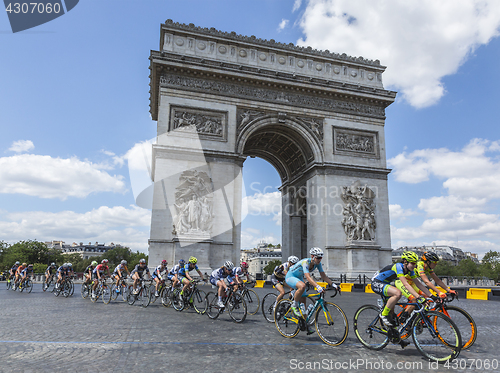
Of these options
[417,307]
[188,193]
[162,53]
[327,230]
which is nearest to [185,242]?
[188,193]

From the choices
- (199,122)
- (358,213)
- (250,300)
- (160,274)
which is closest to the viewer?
(250,300)

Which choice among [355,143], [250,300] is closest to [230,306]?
[250,300]

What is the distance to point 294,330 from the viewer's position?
6.88 metres

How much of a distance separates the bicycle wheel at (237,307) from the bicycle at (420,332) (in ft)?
10.3

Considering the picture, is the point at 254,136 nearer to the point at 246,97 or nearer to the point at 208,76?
the point at 246,97

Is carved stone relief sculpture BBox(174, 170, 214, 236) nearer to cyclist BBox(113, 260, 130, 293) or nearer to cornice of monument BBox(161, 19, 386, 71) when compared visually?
cyclist BBox(113, 260, 130, 293)

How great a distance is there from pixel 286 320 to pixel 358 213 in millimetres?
19061

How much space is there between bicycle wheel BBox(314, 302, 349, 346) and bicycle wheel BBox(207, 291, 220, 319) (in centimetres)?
358

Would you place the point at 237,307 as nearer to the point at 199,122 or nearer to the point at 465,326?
the point at 465,326

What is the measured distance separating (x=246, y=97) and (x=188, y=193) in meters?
7.79

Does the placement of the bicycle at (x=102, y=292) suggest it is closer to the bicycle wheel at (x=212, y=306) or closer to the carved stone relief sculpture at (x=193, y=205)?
the bicycle wheel at (x=212, y=306)

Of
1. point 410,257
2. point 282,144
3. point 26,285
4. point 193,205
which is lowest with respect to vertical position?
point 26,285

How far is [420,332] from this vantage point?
540 centimetres

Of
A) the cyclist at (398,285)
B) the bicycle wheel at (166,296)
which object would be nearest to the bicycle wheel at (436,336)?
the cyclist at (398,285)
